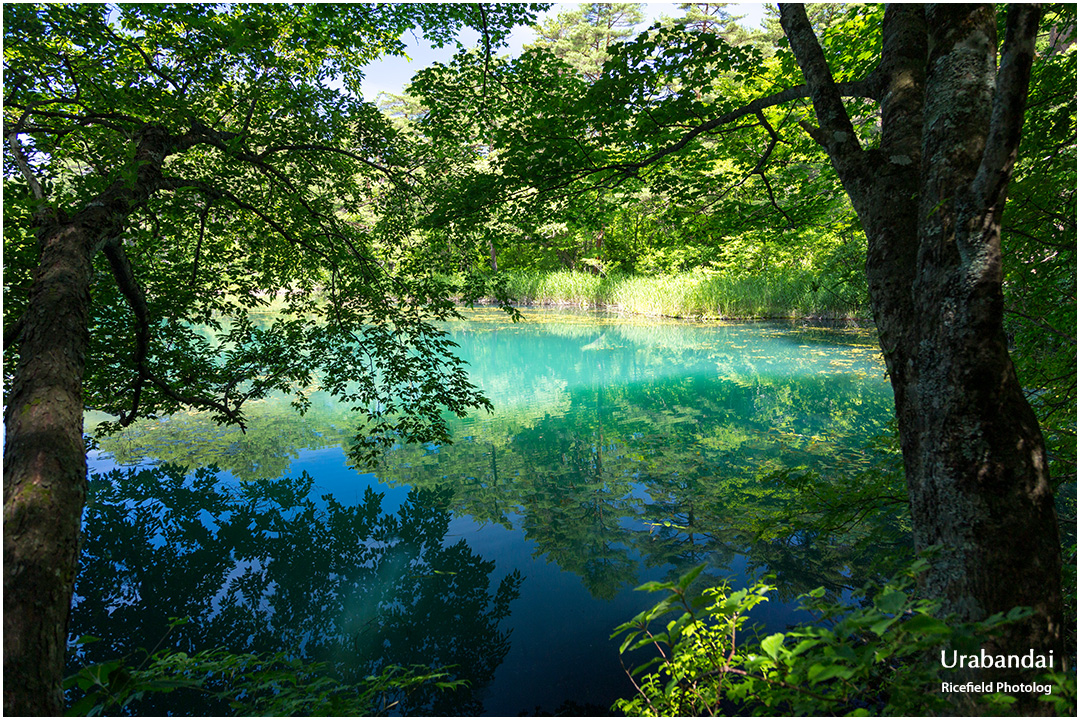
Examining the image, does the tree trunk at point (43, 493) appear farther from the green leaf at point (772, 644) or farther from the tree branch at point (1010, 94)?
the tree branch at point (1010, 94)

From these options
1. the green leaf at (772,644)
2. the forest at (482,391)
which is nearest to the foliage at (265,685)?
the forest at (482,391)

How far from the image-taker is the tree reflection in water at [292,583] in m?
2.89

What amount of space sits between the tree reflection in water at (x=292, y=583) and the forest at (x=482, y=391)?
0.10 feet

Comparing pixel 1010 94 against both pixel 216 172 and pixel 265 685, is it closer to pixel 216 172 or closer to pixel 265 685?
pixel 265 685

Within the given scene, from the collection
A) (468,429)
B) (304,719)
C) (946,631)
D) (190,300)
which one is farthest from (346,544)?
(946,631)

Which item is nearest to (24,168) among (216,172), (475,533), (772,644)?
(216,172)

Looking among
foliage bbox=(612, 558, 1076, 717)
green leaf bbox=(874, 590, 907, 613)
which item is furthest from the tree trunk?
green leaf bbox=(874, 590, 907, 613)

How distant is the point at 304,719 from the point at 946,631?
6.20 feet

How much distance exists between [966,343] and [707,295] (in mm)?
16673

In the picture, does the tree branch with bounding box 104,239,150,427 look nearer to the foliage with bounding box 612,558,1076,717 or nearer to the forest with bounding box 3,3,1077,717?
the forest with bounding box 3,3,1077,717

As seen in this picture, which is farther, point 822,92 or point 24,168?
point 822,92

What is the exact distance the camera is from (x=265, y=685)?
2.19 m

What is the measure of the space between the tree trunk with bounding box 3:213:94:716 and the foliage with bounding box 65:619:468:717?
338mm

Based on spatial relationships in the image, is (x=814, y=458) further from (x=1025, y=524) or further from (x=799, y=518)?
(x=1025, y=524)
